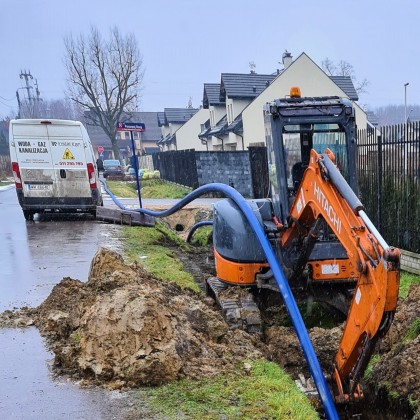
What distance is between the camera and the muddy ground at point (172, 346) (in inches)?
153

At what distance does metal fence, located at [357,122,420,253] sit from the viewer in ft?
26.3

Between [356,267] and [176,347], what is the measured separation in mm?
1717

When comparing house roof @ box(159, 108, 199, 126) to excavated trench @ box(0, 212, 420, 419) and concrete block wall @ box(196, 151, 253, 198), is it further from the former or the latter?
excavated trench @ box(0, 212, 420, 419)

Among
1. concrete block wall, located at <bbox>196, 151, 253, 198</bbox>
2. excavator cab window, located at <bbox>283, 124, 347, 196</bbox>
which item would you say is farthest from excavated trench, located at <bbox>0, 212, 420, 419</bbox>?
concrete block wall, located at <bbox>196, 151, 253, 198</bbox>

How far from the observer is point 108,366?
12.9ft

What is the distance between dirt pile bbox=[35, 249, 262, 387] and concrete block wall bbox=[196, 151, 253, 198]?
14.2m

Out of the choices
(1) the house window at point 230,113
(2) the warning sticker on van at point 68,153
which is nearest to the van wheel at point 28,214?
(2) the warning sticker on van at point 68,153

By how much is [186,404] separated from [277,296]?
9.33ft

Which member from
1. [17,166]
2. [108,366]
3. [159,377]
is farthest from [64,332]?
[17,166]

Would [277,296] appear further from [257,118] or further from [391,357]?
[257,118]

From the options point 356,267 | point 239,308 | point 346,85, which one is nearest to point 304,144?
point 239,308

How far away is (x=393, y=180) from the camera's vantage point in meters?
8.63

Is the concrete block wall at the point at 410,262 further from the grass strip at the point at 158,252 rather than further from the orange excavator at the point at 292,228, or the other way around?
the grass strip at the point at 158,252

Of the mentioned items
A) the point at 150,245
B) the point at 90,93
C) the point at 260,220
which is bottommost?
the point at 150,245
